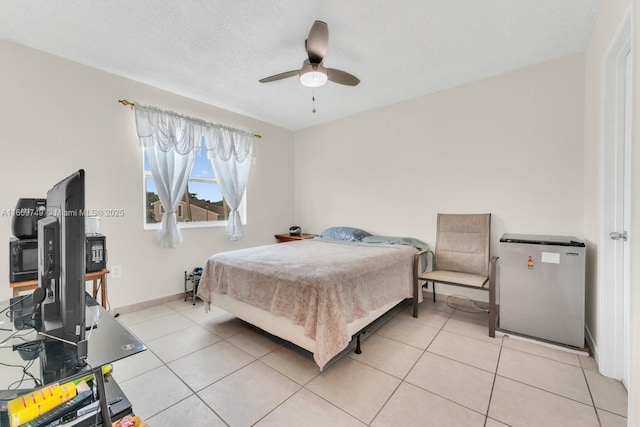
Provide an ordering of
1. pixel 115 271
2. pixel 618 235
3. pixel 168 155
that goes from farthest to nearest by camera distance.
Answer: pixel 168 155, pixel 115 271, pixel 618 235

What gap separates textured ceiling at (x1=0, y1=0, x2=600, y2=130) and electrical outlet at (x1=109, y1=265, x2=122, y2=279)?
2.07 meters

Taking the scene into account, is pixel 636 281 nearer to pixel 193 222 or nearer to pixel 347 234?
Result: pixel 347 234

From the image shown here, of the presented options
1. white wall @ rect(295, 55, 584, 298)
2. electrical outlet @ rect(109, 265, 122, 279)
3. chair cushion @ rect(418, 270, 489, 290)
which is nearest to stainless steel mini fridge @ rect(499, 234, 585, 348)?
chair cushion @ rect(418, 270, 489, 290)

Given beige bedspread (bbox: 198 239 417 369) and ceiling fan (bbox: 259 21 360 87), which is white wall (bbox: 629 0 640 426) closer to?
beige bedspread (bbox: 198 239 417 369)

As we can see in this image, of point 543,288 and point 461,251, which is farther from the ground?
point 461,251

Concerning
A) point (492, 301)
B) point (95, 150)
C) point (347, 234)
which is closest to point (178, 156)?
point (95, 150)

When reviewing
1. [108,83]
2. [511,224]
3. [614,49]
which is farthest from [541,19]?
[108,83]

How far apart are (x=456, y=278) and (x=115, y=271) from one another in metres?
3.56

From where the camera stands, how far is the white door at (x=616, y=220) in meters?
1.71

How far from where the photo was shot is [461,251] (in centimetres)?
295

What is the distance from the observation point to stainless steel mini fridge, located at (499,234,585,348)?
2.09 meters

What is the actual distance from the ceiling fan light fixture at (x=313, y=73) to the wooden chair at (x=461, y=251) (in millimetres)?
2070

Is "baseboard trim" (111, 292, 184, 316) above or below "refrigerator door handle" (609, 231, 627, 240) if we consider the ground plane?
below

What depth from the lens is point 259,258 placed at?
8.15ft
